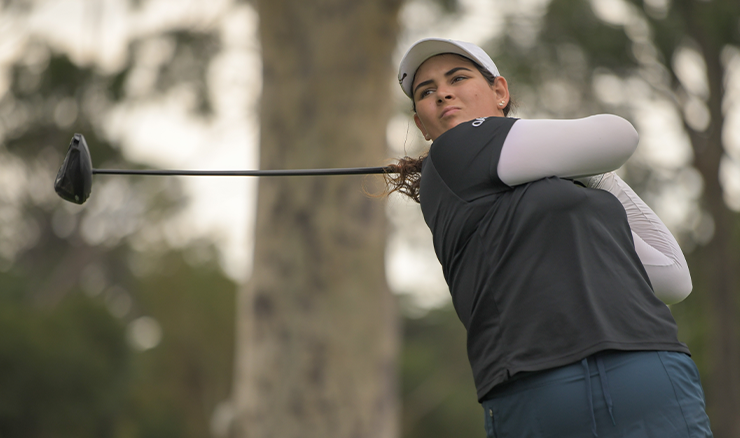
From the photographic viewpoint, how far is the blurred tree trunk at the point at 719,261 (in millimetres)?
8641

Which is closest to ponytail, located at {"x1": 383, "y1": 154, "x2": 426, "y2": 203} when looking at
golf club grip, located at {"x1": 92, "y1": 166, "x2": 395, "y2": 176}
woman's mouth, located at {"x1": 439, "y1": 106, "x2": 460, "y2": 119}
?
golf club grip, located at {"x1": 92, "y1": 166, "x2": 395, "y2": 176}

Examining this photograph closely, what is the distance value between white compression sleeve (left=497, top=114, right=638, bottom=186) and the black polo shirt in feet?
0.05

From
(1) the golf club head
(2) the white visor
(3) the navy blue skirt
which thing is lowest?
(3) the navy blue skirt

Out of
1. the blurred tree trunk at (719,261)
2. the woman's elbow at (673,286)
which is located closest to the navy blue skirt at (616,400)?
the woman's elbow at (673,286)

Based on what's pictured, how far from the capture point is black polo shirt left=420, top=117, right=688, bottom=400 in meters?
1.28

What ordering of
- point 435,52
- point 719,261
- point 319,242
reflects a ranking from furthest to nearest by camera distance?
1. point 719,261
2. point 319,242
3. point 435,52

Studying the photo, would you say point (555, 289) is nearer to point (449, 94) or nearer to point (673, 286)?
point (673, 286)

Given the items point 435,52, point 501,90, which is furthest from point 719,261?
point 435,52

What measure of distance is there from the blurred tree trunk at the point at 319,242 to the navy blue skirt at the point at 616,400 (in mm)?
3366

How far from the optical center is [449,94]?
5.18ft

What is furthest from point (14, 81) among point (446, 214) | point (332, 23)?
point (446, 214)

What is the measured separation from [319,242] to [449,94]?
126 inches

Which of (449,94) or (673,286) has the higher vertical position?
(449,94)

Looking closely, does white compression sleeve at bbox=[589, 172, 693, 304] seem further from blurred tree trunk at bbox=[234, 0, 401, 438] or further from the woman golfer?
blurred tree trunk at bbox=[234, 0, 401, 438]
